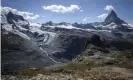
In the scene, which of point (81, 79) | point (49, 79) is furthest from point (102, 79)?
point (49, 79)

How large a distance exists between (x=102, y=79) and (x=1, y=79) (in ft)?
64.5

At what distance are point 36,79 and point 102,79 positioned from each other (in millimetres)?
12974

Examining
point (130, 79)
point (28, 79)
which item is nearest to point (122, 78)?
point (130, 79)

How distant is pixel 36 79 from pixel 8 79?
548cm

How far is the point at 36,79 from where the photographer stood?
41.5 meters

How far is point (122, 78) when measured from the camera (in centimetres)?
4391

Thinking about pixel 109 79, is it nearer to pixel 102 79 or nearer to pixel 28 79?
pixel 102 79

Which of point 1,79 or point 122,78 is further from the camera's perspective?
point 122,78

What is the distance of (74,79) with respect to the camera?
4216 cm

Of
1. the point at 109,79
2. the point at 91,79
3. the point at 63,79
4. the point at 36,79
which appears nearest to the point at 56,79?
the point at 63,79

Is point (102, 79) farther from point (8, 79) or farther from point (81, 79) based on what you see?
point (8, 79)

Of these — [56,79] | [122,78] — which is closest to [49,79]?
[56,79]

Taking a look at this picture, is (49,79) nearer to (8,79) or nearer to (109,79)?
(8,79)

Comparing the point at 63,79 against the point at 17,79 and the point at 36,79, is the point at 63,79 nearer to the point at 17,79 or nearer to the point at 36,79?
the point at 36,79
